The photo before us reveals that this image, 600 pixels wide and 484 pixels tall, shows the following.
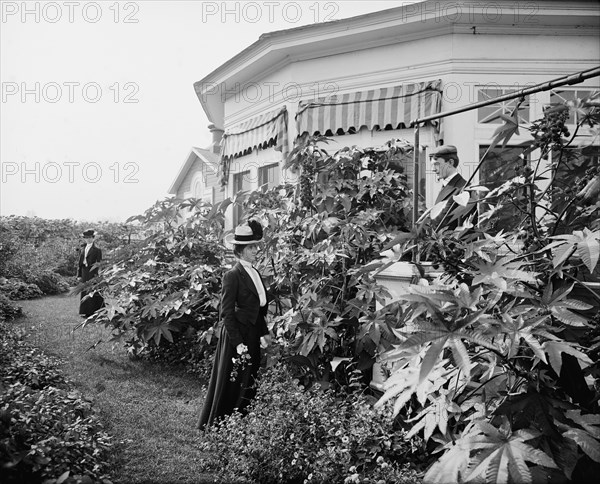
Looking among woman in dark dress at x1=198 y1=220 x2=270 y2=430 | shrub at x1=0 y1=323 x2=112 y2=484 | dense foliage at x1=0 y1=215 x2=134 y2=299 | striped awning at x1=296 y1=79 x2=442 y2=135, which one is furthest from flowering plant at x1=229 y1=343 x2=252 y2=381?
striped awning at x1=296 y1=79 x2=442 y2=135

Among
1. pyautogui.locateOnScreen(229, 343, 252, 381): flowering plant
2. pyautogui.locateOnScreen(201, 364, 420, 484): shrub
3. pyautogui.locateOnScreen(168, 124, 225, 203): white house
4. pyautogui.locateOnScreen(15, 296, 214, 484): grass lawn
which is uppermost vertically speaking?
pyautogui.locateOnScreen(168, 124, 225, 203): white house

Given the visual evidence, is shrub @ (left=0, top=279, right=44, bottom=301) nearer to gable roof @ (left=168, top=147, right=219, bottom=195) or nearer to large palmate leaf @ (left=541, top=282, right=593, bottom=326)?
gable roof @ (left=168, top=147, right=219, bottom=195)

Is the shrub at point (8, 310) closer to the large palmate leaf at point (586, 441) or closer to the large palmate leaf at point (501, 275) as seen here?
the large palmate leaf at point (501, 275)

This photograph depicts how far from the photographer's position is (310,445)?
138 inches

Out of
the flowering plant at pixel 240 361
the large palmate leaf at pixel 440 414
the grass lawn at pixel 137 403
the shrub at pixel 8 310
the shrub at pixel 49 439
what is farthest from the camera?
the shrub at pixel 8 310

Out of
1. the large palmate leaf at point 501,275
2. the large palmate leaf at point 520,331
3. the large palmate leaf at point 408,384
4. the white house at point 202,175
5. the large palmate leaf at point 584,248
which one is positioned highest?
the white house at point 202,175

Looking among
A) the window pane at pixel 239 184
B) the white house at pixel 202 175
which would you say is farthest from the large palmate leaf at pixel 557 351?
the white house at pixel 202 175

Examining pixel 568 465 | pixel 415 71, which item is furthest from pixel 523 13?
pixel 568 465

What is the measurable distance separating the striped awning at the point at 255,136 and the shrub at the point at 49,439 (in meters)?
5.83

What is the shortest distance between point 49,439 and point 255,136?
759cm

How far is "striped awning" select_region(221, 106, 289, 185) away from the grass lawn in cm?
443

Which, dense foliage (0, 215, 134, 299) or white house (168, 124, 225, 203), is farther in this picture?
white house (168, 124, 225, 203)

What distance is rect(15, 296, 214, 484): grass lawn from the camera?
3.85m

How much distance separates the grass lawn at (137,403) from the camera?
3848 mm
